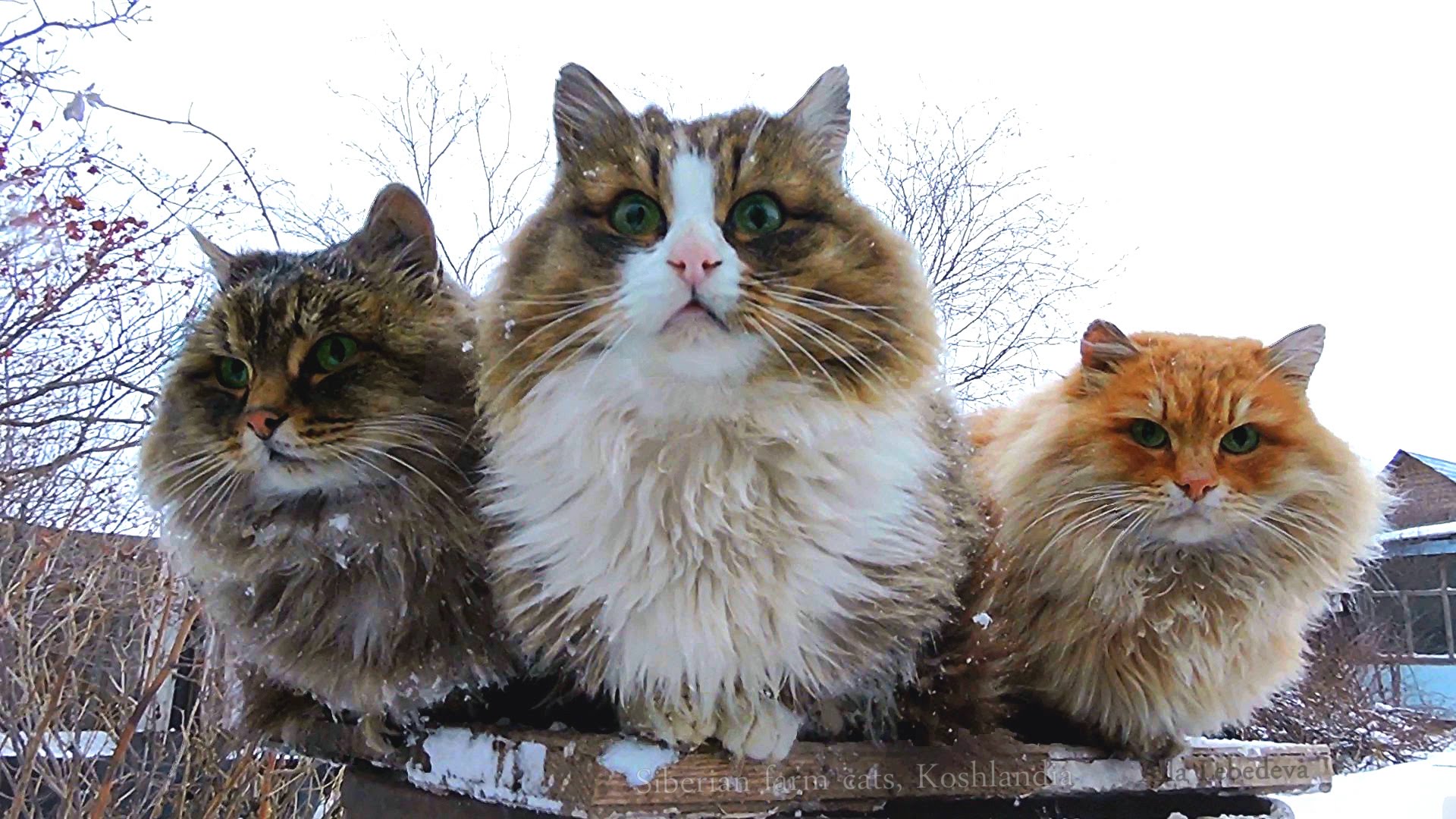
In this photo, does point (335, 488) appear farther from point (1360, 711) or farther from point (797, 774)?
point (1360, 711)

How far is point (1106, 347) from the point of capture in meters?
1.03

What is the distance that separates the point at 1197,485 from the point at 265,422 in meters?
0.74

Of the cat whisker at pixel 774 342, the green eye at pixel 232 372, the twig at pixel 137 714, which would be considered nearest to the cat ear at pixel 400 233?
the green eye at pixel 232 372

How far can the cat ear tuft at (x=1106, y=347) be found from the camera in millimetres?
1027

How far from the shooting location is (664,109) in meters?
0.92

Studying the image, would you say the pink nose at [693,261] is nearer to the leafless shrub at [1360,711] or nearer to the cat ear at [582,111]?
the cat ear at [582,111]

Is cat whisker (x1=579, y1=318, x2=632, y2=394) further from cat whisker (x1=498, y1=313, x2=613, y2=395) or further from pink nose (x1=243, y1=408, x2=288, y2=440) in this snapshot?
pink nose (x1=243, y1=408, x2=288, y2=440)

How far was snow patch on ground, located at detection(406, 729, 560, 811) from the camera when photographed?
0.74 metres

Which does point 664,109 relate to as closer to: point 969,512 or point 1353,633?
point 969,512

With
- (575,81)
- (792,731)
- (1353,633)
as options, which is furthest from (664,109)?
(1353,633)

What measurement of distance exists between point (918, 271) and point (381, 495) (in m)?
0.45

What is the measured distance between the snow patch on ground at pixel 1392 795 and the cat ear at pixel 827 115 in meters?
4.99

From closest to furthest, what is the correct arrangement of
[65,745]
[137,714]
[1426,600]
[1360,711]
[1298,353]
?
[1298,353]
[137,714]
[65,745]
[1360,711]
[1426,600]

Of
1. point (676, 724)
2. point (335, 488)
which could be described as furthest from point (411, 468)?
point (676, 724)
